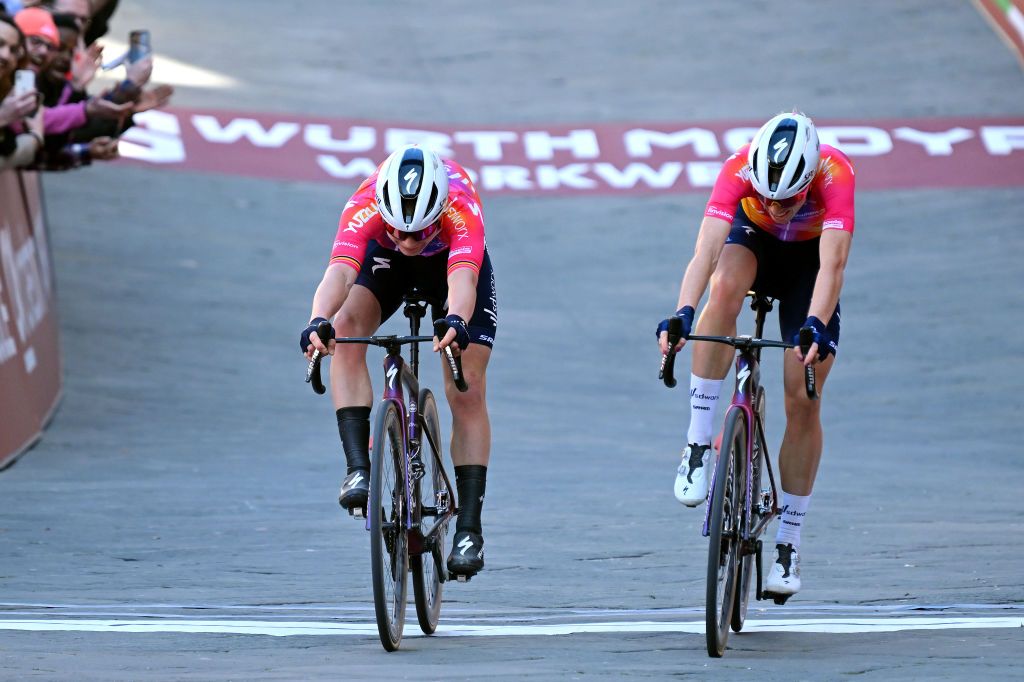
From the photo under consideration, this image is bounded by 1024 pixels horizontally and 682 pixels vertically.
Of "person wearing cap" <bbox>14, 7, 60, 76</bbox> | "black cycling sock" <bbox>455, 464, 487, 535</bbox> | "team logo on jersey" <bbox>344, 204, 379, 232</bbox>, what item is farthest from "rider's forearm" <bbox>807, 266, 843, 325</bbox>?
"person wearing cap" <bbox>14, 7, 60, 76</bbox>

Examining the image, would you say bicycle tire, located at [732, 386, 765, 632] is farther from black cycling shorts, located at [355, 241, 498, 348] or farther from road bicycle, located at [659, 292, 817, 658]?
black cycling shorts, located at [355, 241, 498, 348]

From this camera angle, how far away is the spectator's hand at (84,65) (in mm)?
11828

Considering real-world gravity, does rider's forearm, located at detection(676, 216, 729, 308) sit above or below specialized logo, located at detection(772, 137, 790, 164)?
below

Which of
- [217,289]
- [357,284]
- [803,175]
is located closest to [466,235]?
[357,284]

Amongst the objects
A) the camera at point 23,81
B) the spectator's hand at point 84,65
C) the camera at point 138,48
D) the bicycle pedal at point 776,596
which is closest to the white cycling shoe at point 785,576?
the bicycle pedal at point 776,596

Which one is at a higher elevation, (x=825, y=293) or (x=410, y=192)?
(x=410, y=192)

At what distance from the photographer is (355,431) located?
20.0ft

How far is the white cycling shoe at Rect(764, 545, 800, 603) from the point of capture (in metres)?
6.41

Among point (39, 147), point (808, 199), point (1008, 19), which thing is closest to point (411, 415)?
point (808, 199)

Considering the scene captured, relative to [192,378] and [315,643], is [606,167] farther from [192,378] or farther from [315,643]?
[315,643]

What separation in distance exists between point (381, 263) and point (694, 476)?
133 cm

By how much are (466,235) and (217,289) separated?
27.5 feet

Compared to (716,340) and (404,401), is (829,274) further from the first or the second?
(404,401)

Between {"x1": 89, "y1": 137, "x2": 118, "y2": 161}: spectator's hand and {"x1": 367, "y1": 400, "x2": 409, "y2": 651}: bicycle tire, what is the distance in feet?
19.2
